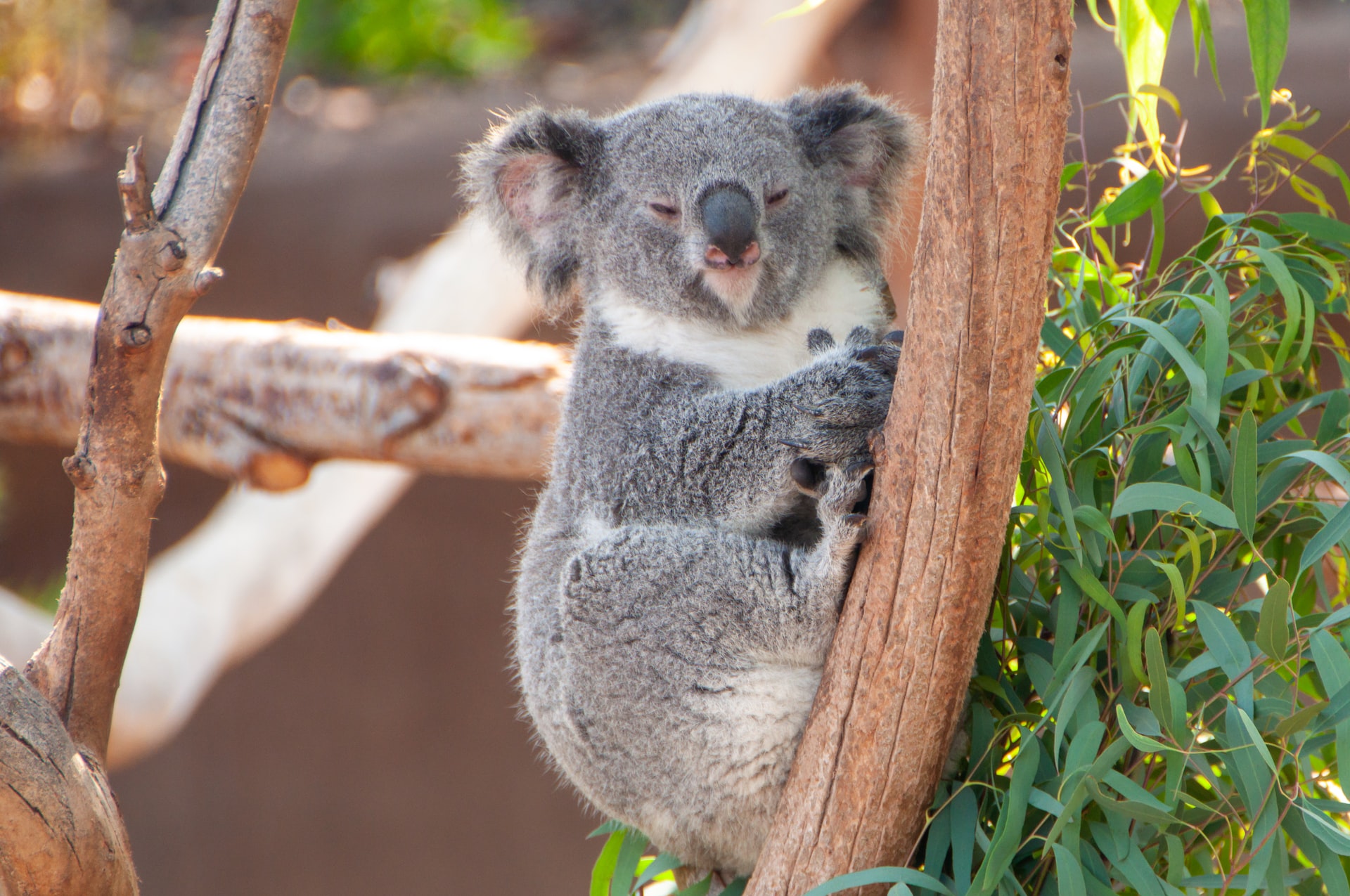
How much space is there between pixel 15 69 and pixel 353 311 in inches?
71.6

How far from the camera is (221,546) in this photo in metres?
3.38

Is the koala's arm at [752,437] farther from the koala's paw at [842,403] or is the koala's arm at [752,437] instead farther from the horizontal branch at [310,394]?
the horizontal branch at [310,394]

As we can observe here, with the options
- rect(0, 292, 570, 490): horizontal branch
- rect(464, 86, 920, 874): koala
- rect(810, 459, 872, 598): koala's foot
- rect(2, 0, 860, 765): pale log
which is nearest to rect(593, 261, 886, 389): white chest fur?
rect(464, 86, 920, 874): koala

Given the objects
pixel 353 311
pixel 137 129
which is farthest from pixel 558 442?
pixel 137 129

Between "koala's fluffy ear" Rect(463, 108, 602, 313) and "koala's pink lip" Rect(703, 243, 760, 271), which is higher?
"koala's fluffy ear" Rect(463, 108, 602, 313)

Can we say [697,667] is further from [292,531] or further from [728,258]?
[292,531]

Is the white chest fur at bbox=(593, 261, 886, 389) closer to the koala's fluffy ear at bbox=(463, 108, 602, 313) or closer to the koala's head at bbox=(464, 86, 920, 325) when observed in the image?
the koala's head at bbox=(464, 86, 920, 325)

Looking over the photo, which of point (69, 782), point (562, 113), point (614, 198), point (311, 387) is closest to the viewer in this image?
point (69, 782)

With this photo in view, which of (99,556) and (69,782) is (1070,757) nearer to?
(69,782)

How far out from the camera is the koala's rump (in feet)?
5.30

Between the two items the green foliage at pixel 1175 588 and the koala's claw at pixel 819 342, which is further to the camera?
the koala's claw at pixel 819 342

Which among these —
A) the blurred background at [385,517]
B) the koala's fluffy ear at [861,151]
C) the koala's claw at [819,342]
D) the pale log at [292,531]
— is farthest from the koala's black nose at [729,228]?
the blurred background at [385,517]

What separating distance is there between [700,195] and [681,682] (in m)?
0.77

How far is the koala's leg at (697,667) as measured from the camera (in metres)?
1.58
